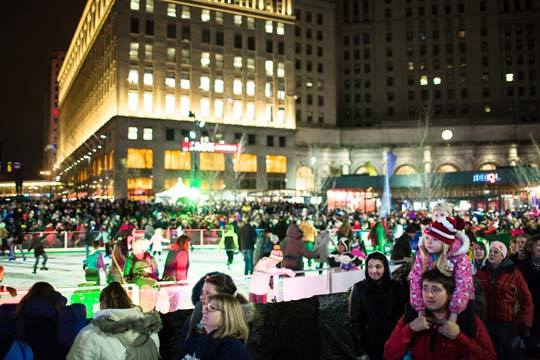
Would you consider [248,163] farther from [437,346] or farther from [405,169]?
[437,346]

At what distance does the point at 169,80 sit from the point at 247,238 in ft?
176

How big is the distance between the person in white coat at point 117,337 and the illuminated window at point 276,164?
2676 inches

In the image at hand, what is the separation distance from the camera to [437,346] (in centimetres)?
339

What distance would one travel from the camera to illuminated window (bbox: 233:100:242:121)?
231ft

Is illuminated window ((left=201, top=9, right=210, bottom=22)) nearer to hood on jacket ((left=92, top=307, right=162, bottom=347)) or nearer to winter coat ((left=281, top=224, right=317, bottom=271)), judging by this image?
winter coat ((left=281, top=224, right=317, bottom=271))

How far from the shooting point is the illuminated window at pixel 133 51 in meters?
64.1

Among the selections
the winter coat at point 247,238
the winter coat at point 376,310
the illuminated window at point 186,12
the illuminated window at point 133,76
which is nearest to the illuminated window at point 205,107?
the illuminated window at point 133,76

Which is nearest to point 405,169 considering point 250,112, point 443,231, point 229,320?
point 250,112

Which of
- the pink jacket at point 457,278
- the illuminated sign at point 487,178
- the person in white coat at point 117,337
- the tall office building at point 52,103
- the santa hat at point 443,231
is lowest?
the person in white coat at point 117,337

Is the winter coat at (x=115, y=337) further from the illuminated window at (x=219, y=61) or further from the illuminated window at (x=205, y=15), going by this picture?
the illuminated window at (x=205, y=15)

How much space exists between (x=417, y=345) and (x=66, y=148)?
384ft

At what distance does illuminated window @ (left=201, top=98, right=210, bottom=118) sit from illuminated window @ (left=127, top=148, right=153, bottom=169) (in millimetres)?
9238

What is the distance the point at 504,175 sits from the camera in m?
56.0

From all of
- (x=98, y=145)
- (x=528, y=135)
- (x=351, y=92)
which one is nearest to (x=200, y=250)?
(x=98, y=145)
